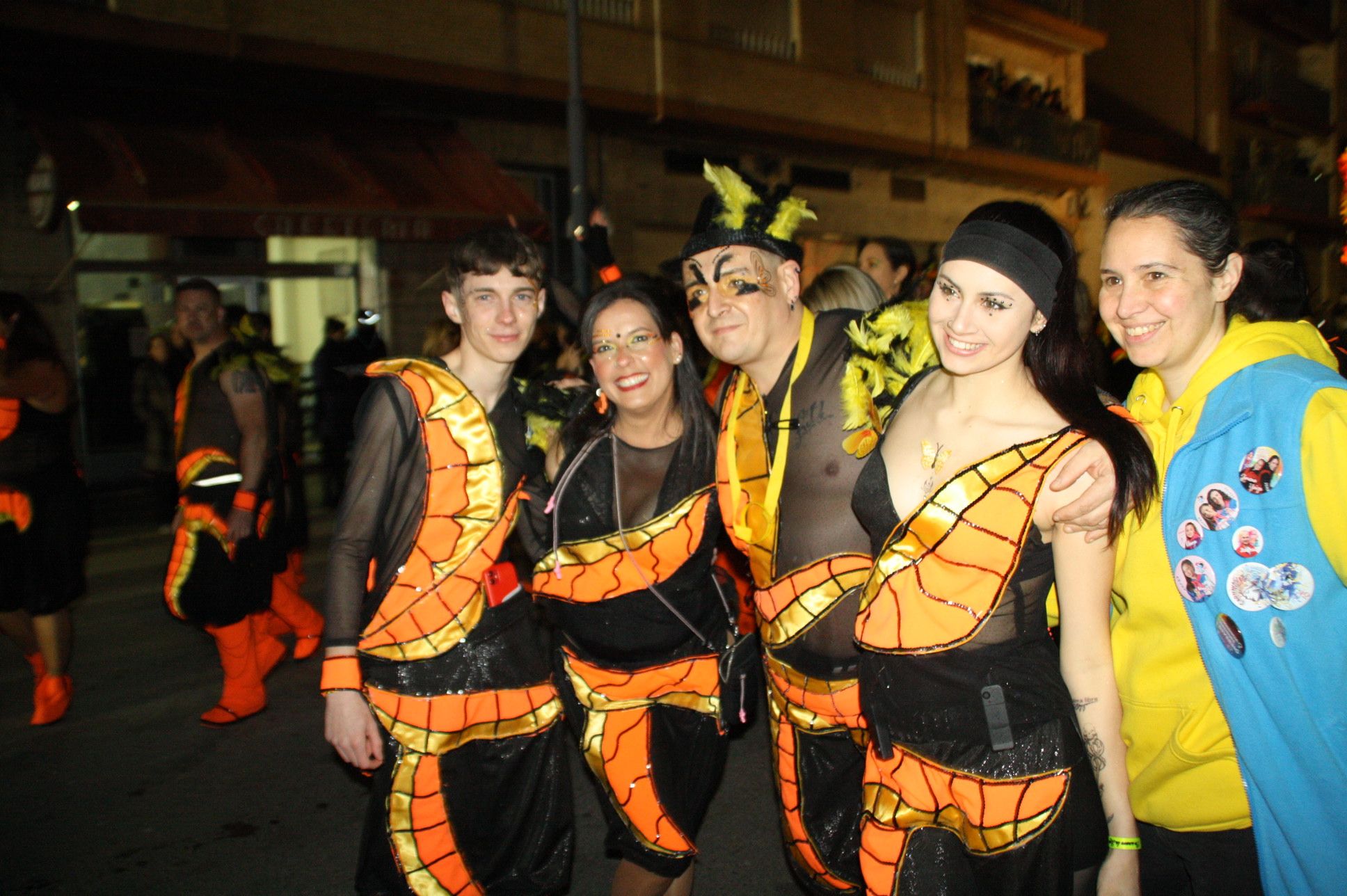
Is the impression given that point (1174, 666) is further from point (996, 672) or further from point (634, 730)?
point (634, 730)

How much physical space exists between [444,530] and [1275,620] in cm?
200

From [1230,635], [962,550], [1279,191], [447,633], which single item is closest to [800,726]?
[962,550]

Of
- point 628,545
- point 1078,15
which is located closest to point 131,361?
point 628,545

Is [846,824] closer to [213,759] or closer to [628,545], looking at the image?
[628,545]

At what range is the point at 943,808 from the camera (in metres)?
2.05

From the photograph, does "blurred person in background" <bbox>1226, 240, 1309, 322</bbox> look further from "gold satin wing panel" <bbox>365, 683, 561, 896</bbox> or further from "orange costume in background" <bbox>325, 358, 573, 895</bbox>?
"gold satin wing panel" <bbox>365, 683, 561, 896</bbox>

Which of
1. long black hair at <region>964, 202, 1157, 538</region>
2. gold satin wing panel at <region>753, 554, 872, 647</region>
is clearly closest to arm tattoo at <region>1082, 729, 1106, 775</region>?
long black hair at <region>964, 202, 1157, 538</region>

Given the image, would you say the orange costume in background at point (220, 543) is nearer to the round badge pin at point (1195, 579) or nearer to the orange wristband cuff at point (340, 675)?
the orange wristband cuff at point (340, 675)

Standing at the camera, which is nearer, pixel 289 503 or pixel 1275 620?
pixel 1275 620

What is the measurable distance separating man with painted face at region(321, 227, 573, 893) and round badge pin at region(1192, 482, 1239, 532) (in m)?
1.79

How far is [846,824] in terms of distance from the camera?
8.72ft

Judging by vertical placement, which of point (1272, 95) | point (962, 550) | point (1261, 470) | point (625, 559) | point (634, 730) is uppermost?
point (1272, 95)

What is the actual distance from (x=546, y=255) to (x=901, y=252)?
7517mm

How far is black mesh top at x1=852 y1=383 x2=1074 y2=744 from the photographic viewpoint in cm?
202
